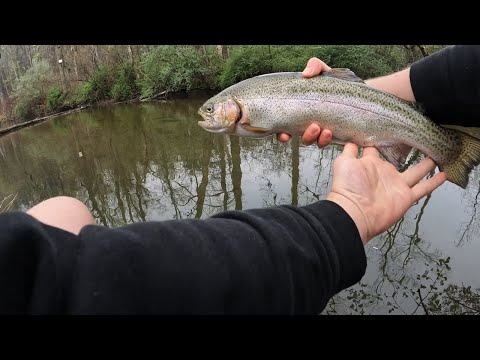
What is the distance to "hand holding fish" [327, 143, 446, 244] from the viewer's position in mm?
1987

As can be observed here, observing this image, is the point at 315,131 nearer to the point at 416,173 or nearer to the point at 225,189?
the point at 416,173

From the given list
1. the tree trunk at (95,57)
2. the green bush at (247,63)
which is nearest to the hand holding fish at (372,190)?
the green bush at (247,63)

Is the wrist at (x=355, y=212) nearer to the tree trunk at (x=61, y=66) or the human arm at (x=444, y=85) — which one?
the human arm at (x=444, y=85)

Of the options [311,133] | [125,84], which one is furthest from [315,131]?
[125,84]

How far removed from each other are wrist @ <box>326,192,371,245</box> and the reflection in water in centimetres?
434

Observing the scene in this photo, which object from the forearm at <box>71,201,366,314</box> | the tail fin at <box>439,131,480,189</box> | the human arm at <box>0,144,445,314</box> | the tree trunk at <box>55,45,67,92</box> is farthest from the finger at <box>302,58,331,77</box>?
the tree trunk at <box>55,45,67,92</box>

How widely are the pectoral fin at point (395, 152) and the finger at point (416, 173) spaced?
0.20m

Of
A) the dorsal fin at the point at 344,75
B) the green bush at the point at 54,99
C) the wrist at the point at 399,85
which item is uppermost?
the dorsal fin at the point at 344,75

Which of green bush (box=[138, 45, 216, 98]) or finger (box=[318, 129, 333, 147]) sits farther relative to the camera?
green bush (box=[138, 45, 216, 98])

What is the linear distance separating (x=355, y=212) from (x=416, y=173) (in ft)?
3.62

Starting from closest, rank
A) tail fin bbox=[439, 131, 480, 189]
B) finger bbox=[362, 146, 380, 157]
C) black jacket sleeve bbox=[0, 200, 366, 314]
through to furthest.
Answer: black jacket sleeve bbox=[0, 200, 366, 314] < finger bbox=[362, 146, 380, 157] < tail fin bbox=[439, 131, 480, 189]

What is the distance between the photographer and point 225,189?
10.3m

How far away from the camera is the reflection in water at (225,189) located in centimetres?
605

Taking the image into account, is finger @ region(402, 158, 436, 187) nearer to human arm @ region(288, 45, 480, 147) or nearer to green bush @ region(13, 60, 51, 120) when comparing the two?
human arm @ region(288, 45, 480, 147)
